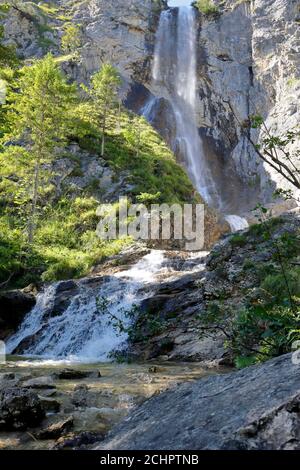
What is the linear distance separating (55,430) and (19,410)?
565 millimetres

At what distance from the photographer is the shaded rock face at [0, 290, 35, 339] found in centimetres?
1490

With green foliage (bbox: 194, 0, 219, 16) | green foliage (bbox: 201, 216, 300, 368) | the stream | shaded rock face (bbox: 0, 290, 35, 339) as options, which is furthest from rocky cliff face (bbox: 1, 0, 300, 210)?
green foliage (bbox: 201, 216, 300, 368)

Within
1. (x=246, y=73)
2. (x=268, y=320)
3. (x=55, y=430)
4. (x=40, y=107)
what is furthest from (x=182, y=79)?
(x=55, y=430)

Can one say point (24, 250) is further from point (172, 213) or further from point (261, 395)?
point (261, 395)

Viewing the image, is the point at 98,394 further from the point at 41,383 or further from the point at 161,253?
the point at 161,253

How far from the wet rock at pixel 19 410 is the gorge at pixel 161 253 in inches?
1.0

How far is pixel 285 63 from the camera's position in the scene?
36531 millimetres

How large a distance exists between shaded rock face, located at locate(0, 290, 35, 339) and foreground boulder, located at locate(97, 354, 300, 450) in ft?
39.7

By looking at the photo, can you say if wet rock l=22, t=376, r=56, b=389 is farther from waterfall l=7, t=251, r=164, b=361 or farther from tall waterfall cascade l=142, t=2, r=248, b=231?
tall waterfall cascade l=142, t=2, r=248, b=231

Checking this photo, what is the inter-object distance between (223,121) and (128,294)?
104 ft

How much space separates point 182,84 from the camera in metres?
43.6

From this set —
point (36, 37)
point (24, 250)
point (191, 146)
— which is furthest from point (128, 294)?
point (36, 37)

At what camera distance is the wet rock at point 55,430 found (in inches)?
163

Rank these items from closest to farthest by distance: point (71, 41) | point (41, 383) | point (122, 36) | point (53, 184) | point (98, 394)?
point (98, 394), point (41, 383), point (53, 184), point (122, 36), point (71, 41)
